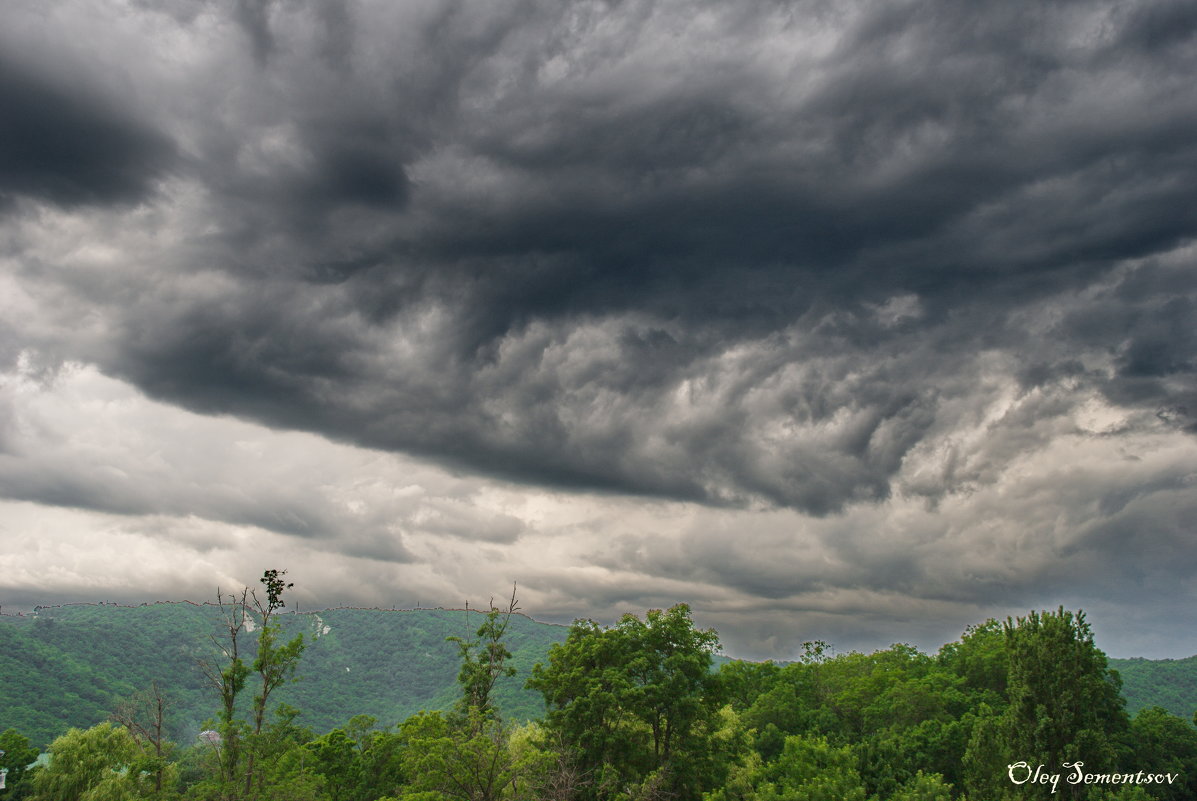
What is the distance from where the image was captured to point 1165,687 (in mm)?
150125

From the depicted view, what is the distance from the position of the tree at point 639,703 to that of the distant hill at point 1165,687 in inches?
4017

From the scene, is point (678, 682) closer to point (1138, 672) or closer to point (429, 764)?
point (429, 764)

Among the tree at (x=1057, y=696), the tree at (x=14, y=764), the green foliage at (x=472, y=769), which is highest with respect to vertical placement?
the tree at (x=1057, y=696)

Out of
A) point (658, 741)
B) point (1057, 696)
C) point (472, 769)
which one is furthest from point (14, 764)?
point (1057, 696)

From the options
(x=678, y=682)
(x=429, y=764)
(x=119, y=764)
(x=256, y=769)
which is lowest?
(x=119, y=764)

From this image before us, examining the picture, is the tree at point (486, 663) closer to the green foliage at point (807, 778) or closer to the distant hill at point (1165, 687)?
the green foliage at point (807, 778)

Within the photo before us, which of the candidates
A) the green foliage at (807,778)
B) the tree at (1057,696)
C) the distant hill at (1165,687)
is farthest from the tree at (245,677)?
the distant hill at (1165,687)

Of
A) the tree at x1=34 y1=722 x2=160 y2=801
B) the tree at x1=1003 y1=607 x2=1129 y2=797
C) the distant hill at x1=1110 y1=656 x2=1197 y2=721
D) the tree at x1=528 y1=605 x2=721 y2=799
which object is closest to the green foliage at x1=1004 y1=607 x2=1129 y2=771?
the tree at x1=1003 y1=607 x2=1129 y2=797

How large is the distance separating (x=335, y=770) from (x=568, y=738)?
34902 mm

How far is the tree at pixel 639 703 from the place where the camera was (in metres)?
45.6

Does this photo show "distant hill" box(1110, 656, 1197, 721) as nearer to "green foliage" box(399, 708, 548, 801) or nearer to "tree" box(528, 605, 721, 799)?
"tree" box(528, 605, 721, 799)

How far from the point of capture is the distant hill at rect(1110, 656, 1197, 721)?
128 meters

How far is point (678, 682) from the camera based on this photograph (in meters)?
45.8

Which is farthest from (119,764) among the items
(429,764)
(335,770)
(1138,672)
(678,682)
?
(1138,672)
